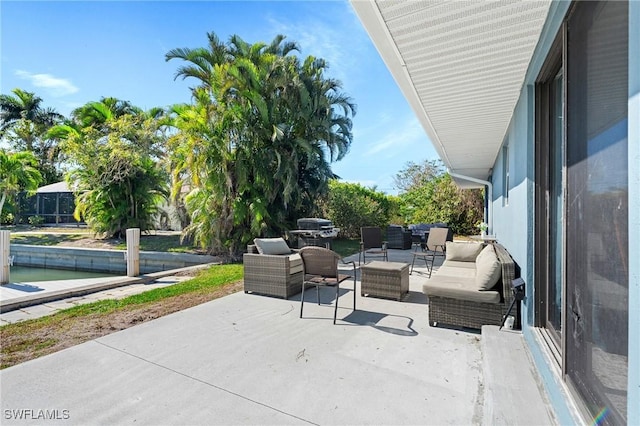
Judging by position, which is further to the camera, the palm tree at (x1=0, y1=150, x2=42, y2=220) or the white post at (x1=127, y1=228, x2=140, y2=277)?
the palm tree at (x1=0, y1=150, x2=42, y2=220)

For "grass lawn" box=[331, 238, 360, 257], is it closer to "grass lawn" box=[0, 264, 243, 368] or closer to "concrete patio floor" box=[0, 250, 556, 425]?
"grass lawn" box=[0, 264, 243, 368]

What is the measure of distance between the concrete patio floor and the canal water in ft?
28.2

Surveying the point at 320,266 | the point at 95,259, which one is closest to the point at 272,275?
the point at 320,266

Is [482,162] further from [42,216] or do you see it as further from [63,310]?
[42,216]

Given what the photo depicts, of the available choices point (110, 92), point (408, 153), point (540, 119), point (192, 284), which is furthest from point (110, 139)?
point (408, 153)

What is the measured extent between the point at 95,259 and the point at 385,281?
11128 millimetres

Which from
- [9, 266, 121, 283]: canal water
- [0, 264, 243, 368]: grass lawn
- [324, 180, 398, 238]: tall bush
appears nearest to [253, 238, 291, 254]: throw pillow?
[0, 264, 243, 368]: grass lawn

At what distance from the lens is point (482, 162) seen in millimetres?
9094

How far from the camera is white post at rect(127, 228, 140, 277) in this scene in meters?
7.64

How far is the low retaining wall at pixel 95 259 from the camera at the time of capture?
33.1ft

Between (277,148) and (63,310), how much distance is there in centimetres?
698

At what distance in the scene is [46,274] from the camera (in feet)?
35.6

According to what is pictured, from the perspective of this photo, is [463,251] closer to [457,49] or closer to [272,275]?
[272,275]

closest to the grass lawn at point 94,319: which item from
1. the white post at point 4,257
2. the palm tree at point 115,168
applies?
the white post at point 4,257
